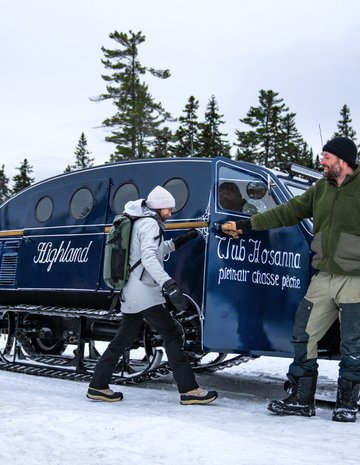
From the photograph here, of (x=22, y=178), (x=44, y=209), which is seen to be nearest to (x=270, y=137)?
(x=22, y=178)

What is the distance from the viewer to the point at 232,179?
715cm

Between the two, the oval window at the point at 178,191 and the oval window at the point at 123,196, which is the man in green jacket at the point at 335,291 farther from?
the oval window at the point at 123,196

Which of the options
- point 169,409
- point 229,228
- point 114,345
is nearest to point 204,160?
point 229,228

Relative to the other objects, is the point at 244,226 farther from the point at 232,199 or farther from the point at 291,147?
the point at 291,147

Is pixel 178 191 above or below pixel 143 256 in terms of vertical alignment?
above

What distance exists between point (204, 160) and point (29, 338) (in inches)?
156

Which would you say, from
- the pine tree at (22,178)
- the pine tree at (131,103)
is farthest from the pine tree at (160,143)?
the pine tree at (22,178)

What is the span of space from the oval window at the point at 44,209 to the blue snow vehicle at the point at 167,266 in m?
0.02

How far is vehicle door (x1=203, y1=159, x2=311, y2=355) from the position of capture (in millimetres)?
6480

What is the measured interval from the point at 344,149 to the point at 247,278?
1.61 m

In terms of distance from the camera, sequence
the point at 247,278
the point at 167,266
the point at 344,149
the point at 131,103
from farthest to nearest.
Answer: the point at 131,103 < the point at 167,266 < the point at 247,278 < the point at 344,149

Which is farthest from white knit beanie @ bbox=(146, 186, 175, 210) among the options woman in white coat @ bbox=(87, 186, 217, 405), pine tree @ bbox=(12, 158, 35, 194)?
pine tree @ bbox=(12, 158, 35, 194)

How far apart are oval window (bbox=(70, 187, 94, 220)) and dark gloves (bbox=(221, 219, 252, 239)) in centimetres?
246

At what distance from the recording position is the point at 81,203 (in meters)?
8.69
